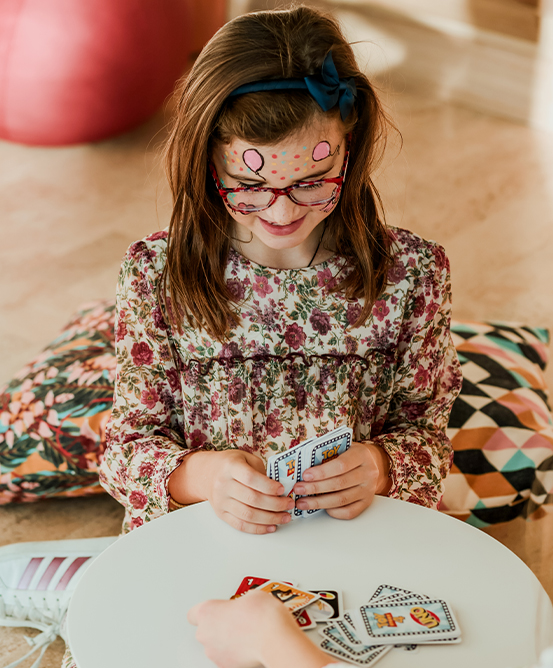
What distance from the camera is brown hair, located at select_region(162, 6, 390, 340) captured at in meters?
1.04

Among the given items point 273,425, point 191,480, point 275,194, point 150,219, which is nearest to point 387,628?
point 191,480

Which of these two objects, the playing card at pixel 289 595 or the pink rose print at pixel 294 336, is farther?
the pink rose print at pixel 294 336

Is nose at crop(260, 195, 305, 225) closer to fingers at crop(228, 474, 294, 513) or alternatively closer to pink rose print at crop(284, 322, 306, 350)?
pink rose print at crop(284, 322, 306, 350)

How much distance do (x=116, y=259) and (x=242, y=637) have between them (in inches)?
94.9

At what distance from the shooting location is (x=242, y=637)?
34.0 inches

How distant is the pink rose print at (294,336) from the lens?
1.30 m

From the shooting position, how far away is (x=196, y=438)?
136 cm

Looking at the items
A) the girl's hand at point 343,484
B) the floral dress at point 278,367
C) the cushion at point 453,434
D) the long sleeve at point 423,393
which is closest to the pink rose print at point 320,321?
the floral dress at point 278,367

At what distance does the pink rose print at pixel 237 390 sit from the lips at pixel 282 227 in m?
0.29

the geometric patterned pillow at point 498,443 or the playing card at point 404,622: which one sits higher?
the playing card at point 404,622

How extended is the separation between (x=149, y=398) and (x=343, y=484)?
15.2 inches

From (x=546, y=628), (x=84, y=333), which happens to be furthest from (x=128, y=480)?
(x=84, y=333)

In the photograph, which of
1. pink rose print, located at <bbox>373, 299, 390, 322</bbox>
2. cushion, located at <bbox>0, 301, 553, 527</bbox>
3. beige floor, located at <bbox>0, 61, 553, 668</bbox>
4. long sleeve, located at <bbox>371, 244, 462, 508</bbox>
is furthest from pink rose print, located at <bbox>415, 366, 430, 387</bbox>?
beige floor, located at <bbox>0, 61, 553, 668</bbox>

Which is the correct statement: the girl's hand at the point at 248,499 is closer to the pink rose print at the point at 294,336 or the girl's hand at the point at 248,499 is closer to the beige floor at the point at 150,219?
Answer: the pink rose print at the point at 294,336
